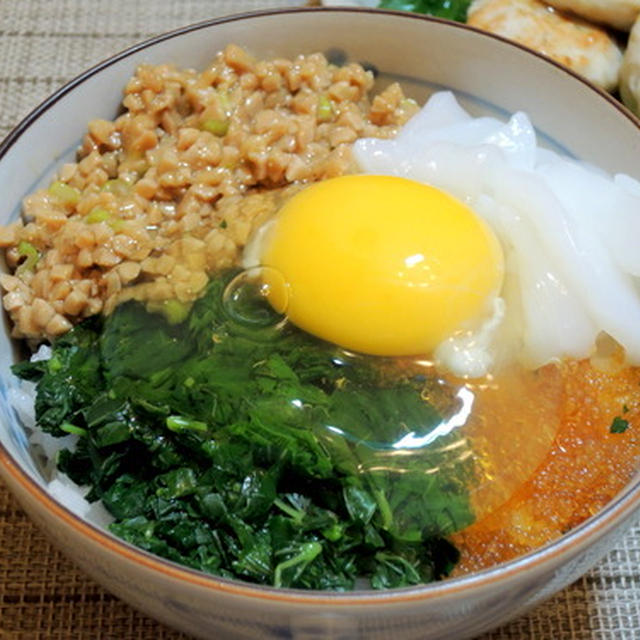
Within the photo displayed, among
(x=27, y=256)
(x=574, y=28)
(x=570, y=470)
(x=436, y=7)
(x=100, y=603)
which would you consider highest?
(x=574, y=28)

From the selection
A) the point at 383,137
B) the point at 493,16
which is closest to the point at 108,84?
the point at 383,137

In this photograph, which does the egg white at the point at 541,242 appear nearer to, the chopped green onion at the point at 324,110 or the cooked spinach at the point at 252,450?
the chopped green onion at the point at 324,110

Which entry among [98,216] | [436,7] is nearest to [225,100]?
[98,216]

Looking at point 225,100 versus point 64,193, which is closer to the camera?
point 64,193

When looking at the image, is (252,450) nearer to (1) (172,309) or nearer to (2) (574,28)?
(1) (172,309)

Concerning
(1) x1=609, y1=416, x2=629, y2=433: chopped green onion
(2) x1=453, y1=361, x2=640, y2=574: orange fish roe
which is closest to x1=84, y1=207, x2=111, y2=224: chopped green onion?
(2) x1=453, y1=361, x2=640, y2=574: orange fish roe

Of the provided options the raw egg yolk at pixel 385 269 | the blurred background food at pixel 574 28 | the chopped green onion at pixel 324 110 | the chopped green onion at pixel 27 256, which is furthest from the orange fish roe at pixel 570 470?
the blurred background food at pixel 574 28

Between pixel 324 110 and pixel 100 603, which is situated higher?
pixel 324 110

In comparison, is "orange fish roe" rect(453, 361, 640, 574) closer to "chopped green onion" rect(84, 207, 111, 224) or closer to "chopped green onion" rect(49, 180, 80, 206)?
"chopped green onion" rect(84, 207, 111, 224)
